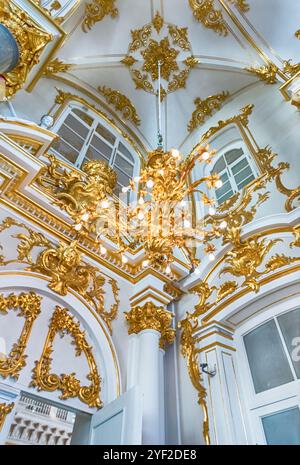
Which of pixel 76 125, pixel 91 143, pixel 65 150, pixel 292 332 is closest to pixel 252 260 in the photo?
pixel 292 332

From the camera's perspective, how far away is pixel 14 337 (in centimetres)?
315

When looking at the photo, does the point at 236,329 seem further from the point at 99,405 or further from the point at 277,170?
the point at 277,170

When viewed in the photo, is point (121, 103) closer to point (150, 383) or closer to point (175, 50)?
point (175, 50)

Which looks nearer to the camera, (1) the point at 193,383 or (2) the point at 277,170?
(1) the point at 193,383

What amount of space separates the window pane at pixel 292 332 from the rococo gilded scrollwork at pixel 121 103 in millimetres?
5685

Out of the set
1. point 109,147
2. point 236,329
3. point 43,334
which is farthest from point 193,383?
point 109,147

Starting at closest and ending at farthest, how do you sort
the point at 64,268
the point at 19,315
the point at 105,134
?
1. the point at 19,315
2. the point at 64,268
3. the point at 105,134

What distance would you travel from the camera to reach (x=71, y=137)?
5.91m

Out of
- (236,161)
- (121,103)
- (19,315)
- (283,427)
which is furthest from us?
(121,103)

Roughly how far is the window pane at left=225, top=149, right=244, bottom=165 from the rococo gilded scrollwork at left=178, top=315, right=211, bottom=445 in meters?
3.44

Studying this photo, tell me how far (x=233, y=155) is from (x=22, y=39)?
13.6 feet

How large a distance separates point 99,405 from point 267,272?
96.9 inches

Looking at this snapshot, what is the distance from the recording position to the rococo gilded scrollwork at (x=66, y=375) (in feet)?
10.4

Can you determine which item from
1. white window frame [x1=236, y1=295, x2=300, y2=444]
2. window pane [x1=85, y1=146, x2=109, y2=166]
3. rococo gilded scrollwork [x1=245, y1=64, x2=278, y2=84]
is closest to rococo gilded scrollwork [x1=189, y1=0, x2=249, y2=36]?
rococo gilded scrollwork [x1=245, y1=64, x2=278, y2=84]
